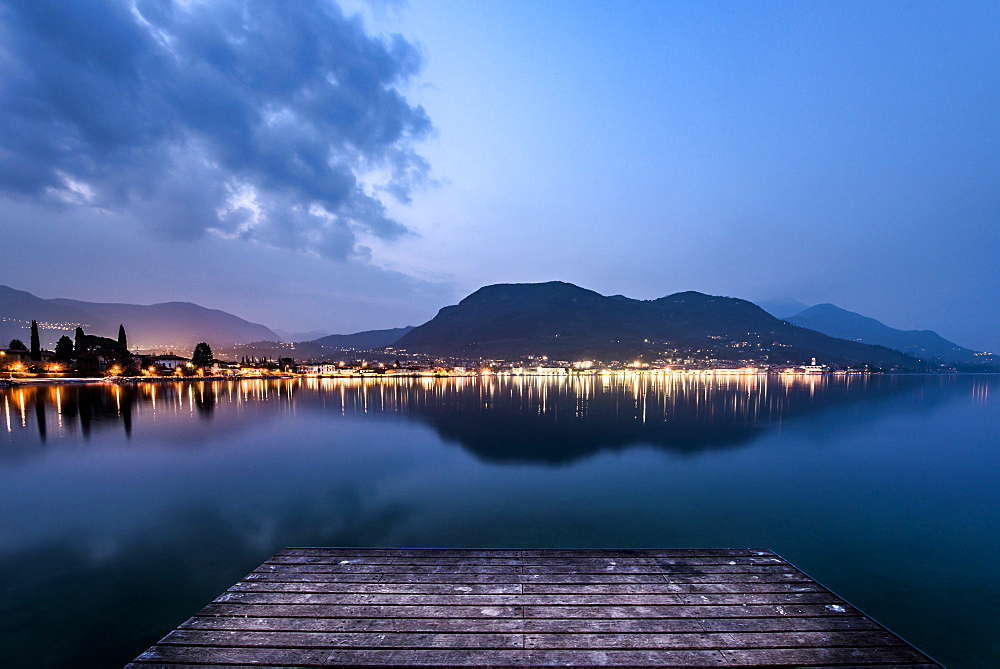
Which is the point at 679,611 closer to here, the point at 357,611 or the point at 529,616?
the point at 529,616

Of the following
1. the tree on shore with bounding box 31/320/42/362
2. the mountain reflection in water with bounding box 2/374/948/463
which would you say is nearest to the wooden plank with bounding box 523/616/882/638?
the mountain reflection in water with bounding box 2/374/948/463

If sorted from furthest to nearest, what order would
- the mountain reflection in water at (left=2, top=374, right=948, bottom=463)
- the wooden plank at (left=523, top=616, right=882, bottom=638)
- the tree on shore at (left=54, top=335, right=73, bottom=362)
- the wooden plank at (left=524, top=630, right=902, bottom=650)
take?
the tree on shore at (left=54, top=335, right=73, bottom=362) < the mountain reflection in water at (left=2, top=374, right=948, bottom=463) < the wooden plank at (left=523, top=616, right=882, bottom=638) < the wooden plank at (left=524, top=630, right=902, bottom=650)

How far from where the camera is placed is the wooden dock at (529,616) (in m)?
5.69

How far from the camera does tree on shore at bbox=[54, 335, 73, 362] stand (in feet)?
311

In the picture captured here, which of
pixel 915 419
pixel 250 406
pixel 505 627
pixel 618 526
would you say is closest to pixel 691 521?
pixel 618 526

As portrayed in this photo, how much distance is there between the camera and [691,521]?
1535 centimetres

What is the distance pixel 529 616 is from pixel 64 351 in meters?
139

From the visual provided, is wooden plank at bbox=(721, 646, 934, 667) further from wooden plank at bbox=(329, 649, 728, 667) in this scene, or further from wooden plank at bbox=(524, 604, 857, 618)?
wooden plank at bbox=(524, 604, 857, 618)

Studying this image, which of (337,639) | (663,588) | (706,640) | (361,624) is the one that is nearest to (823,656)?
(706,640)

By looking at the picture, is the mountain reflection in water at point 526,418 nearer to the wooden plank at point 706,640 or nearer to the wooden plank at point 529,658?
the wooden plank at point 706,640

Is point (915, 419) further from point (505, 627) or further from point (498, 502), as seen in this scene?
point (505, 627)

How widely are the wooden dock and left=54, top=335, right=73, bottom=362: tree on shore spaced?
131 m

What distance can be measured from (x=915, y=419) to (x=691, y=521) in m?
48.0

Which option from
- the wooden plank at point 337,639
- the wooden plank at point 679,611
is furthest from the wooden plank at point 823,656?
the wooden plank at point 337,639
